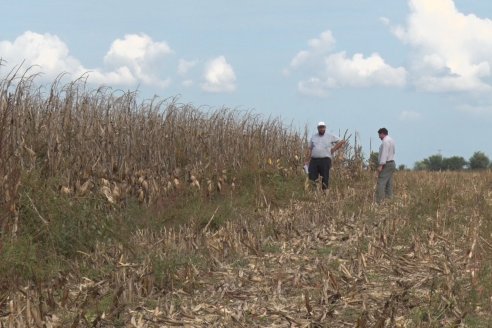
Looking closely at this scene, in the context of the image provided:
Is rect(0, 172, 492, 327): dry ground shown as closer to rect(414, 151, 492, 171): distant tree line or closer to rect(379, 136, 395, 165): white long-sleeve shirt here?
rect(379, 136, 395, 165): white long-sleeve shirt

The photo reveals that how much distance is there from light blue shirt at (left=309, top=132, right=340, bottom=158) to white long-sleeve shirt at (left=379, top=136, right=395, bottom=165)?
109 cm

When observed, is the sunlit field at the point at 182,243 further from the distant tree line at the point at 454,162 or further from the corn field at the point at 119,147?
the distant tree line at the point at 454,162

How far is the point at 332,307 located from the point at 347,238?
10.5 ft

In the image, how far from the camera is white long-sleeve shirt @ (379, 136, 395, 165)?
1332 cm

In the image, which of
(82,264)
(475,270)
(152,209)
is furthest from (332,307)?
(152,209)

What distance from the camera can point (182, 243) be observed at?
7.75m

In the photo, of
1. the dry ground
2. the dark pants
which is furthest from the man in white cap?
the dry ground

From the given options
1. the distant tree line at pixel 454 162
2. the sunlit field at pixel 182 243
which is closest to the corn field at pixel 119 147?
the sunlit field at pixel 182 243

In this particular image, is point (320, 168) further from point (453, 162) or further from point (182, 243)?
point (453, 162)

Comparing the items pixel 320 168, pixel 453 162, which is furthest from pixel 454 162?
pixel 320 168

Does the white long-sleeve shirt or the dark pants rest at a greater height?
the white long-sleeve shirt

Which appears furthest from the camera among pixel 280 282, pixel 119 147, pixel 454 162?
pixel 454 162

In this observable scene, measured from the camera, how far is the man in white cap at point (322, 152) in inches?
550

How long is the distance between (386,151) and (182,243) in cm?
659
